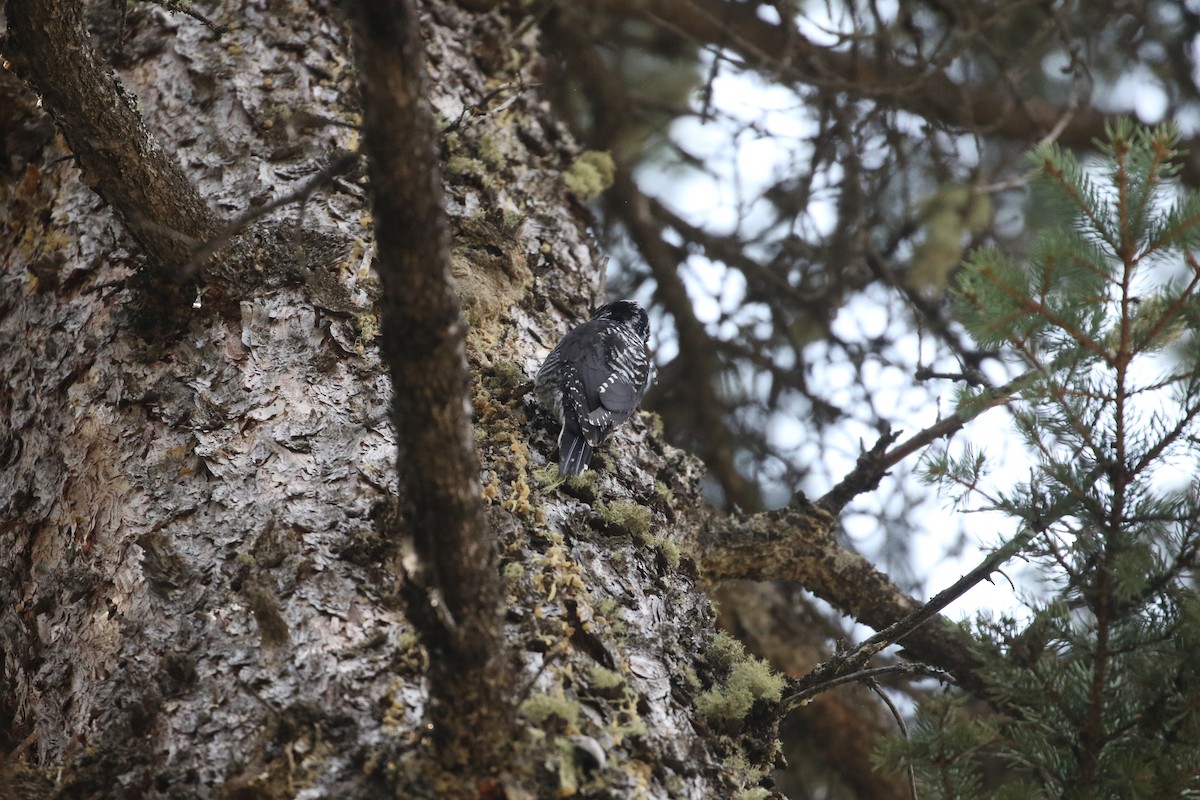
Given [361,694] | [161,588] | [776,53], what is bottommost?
[361,694]

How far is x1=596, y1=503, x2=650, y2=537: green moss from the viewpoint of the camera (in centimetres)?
257

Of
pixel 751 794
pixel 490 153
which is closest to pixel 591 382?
pixel 490 153

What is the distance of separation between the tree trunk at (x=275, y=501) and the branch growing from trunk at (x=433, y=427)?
5cm

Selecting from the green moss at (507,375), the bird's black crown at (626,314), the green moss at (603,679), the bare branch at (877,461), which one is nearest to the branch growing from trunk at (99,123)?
the green moss at (507,375)

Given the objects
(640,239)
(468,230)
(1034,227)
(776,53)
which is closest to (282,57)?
(468,230)

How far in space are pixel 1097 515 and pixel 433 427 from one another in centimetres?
136

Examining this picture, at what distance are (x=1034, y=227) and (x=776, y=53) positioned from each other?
63.3 inches

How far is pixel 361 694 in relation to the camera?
1920 millimetres

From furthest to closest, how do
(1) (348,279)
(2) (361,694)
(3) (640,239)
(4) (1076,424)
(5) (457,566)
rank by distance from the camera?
(3) (640,239) < (1) (348,279) < (4) (1076,424) < (2) (361,694) < (5) (457,566)

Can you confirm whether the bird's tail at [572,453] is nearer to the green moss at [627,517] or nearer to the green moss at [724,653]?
the green moss at [627,517]

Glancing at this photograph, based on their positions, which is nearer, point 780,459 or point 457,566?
point 457,566

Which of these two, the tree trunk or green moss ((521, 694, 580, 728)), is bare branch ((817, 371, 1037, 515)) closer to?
the tree trunk

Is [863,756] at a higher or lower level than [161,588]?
higher

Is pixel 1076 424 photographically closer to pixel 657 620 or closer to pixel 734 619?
pixel 657 620
